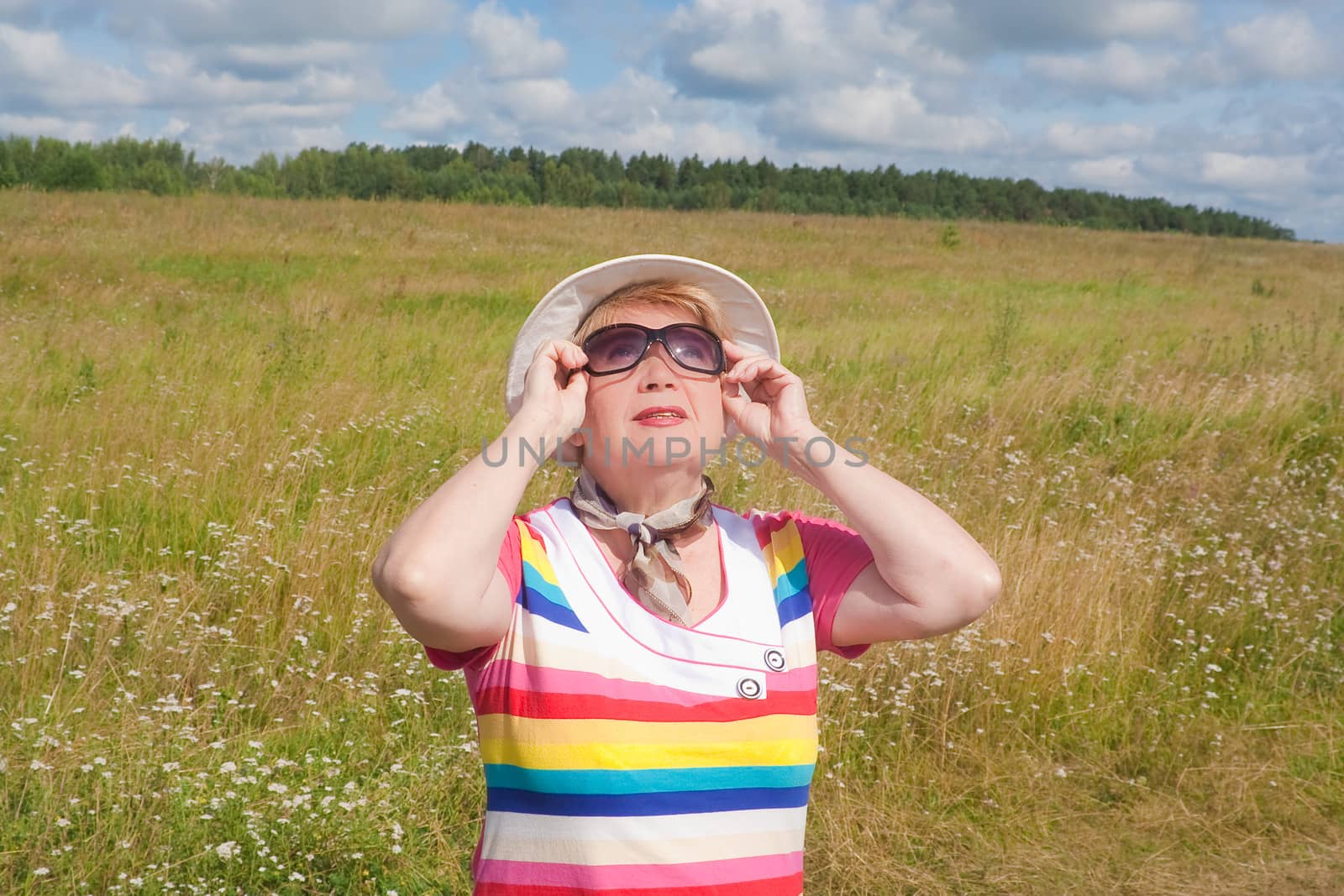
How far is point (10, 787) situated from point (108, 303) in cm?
809

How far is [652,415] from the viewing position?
167 centimetres

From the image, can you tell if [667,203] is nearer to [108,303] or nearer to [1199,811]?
[108,303]

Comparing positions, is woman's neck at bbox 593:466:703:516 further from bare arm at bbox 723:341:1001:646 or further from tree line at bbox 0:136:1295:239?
tree line at bbox 0:136:1295:239

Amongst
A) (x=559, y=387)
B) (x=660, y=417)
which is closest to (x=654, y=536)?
(x=660, y=417)

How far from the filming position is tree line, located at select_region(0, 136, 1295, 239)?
47.3m

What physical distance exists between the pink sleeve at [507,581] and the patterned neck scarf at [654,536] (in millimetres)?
162

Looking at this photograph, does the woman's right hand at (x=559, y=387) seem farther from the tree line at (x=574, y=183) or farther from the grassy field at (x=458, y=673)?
the tree line at (x=574, y=183)

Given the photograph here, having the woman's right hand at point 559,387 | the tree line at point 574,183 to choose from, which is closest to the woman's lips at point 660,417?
the woman's right hand at point 559,387

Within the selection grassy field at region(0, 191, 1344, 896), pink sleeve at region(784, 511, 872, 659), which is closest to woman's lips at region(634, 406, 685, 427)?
pink sleeve at region(784, 511, 872, 659)

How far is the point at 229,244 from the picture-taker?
15.3 m

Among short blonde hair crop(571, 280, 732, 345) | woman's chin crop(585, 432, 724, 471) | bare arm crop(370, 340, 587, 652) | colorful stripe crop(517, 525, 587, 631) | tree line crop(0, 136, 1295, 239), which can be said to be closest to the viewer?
bare arm crop(370, 340, 587, 652)

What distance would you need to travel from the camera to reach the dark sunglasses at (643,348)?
1699 millimetres

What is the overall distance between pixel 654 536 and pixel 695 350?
334 mm

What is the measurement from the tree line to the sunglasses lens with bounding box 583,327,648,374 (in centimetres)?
3082
